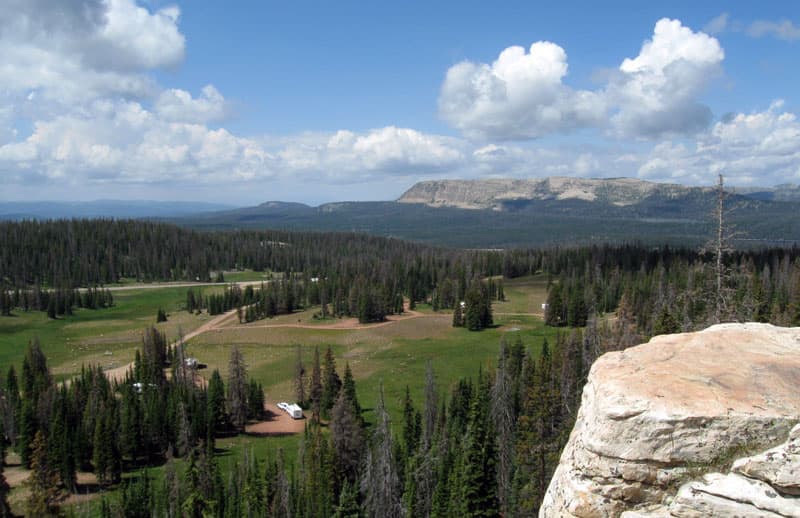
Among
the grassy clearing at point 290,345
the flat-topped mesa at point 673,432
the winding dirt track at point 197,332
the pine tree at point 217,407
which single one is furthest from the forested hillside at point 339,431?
the flat-topped mesa at point 673,432

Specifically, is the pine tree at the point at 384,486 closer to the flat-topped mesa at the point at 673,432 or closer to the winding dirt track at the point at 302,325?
the flat-topped mesa at the point at 673,432

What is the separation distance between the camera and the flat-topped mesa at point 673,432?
10.1 metres

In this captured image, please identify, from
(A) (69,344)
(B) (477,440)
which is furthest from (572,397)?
(A) (69,344)

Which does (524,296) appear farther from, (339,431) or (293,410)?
(339,431)

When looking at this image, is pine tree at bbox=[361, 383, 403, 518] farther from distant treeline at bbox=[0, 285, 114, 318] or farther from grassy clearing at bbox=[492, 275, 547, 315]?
distant treeline at bbox=[0, 285, 114, 318]

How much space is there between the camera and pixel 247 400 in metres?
79.2

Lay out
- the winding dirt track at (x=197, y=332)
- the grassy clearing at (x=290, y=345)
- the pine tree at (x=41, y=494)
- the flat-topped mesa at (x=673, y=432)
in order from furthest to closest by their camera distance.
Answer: the winding dirt track at (x=197, y=332) < the grassy clearing at (x=290, y=345) < the pine tree at (x=41, y=494) < the flat-topped mesa at (x=673, y=432)

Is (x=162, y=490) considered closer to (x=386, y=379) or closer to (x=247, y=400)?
(x=247, y=400)

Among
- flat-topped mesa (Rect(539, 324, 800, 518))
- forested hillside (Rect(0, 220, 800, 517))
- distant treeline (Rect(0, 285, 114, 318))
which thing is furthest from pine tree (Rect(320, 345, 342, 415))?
distant treeline (Rect(0, 285, 114, 318))

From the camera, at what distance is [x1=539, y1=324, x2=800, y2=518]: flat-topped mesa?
10.1 m

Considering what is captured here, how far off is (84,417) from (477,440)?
186ft

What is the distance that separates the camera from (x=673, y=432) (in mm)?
10500

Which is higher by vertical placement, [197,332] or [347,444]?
[347,444]

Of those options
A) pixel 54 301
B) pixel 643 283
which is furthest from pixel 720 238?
pixel 54 301
